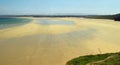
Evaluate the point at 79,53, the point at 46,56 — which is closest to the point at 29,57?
the point at 46,56

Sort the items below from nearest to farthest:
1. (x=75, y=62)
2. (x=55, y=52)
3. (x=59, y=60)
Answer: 1. (x=75, y=62)
2. (x=59, y=60)
3. (x=55, y=52)

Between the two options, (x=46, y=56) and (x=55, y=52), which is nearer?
(x=46, y=56)

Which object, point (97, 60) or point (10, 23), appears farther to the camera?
point (10, 23)

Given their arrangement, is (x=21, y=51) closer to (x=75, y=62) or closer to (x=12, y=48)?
(x=12, y=48)

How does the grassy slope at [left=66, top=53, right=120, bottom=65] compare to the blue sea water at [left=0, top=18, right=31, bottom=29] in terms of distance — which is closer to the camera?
the grassy slope at [left=66, top=53, right=120, bottom=65]

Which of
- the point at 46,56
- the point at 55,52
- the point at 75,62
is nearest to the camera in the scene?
the point at 75,62

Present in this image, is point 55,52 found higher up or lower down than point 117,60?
lower down

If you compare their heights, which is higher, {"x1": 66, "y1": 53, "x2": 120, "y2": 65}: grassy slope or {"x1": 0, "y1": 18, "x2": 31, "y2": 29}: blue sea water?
{"x1": 66, "y1": 53, "x2": 120, "y2": 65}: grassy slope

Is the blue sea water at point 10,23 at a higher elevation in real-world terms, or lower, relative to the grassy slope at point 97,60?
lower

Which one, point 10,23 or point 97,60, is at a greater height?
point 97,60

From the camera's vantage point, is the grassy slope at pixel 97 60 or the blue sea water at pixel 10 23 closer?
the grassy slope at pixel 97 60
